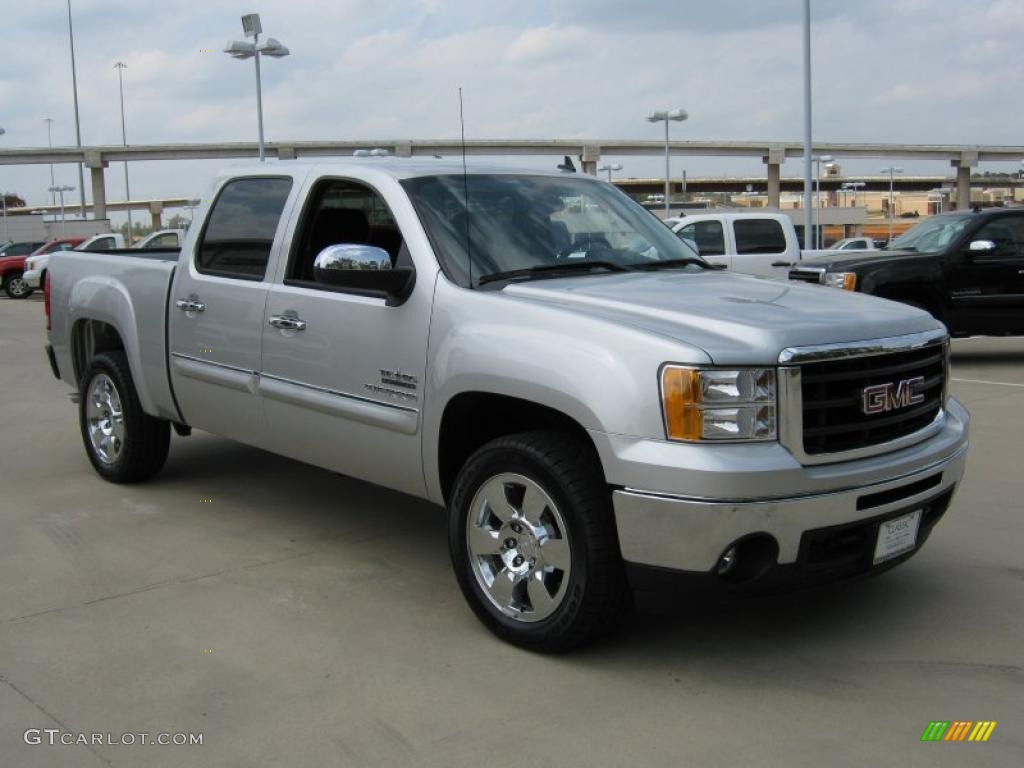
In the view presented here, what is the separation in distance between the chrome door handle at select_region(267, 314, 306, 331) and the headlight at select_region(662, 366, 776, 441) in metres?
2.06

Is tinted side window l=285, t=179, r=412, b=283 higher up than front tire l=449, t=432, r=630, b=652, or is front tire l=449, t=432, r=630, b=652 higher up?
tinted side window l=285, t=179, r=412, b=283

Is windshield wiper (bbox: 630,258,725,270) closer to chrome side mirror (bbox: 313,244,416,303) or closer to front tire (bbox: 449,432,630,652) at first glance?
chrome side mirror (bbox: 313,244,416,303)

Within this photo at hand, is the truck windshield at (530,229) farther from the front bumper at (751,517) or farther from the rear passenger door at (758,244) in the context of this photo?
the rear passenger door at (758,244)

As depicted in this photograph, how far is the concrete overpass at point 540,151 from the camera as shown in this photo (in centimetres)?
6788

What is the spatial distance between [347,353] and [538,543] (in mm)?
1348

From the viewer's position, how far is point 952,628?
166 inches

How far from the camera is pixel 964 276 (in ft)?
39.3

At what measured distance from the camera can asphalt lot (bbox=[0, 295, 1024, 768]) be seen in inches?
131

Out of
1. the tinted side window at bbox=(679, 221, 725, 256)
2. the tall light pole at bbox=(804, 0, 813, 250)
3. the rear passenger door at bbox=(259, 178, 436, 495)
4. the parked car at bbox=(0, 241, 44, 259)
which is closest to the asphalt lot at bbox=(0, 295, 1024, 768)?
the rear passenger door at bbox=(259, 178, 436, 495)

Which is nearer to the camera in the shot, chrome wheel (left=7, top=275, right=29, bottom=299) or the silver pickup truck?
the silver pickup truck

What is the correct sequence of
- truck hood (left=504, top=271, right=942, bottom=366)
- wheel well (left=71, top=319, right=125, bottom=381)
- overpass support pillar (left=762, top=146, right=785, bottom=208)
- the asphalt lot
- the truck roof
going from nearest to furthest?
the asphalt lot
truck hood (left=504, top=271, right=942, bottom=366)
the truck roof
wheel well (left=71, top=319, right=125, bottom=381)
overpass support pillar (left=762, top=146, right=785, bottom=208)

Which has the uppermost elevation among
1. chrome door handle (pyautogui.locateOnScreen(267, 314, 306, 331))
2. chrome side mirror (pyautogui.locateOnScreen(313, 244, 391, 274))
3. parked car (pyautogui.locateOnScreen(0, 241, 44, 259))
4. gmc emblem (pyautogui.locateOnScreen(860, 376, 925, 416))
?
parked car (pyautogui.locateOnScreen(0, 241, 44, 259))

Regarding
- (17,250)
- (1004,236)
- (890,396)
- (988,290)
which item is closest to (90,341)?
(890,396)

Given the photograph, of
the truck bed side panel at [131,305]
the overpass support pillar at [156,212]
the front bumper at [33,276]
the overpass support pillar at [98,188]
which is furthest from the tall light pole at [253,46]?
the overpass support pillar at [156,212]
